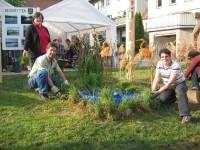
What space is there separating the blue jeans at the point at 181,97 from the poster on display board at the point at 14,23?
577 centimetres

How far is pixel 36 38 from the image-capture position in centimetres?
643

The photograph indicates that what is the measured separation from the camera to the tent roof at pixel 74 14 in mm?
11633

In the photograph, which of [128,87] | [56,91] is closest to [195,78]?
[128,87]

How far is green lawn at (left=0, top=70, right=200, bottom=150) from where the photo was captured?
338cm

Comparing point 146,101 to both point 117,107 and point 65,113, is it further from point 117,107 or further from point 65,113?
point 65,113

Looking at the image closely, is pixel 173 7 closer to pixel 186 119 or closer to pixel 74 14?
pixel 74 14

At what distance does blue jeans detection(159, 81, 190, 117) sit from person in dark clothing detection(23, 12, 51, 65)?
3.06 m

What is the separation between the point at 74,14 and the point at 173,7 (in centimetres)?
1395

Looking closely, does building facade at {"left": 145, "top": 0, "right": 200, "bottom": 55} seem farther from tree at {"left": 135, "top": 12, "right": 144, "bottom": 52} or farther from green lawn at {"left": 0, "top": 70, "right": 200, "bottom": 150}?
green lawn at {"left": 0, "top": 70, "right": 200, "bottom": 150}

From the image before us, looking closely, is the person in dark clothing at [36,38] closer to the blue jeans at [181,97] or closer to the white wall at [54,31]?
the blue jeans at [181,97]

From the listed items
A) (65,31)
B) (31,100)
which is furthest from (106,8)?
(31,100)

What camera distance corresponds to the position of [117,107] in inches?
168

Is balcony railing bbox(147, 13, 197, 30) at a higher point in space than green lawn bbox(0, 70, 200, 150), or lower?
higher

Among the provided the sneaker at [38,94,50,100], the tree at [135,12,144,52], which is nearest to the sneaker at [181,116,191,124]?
the sneaker at [38,94,50,100]
